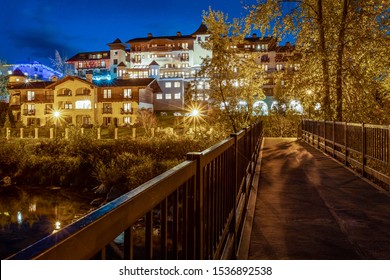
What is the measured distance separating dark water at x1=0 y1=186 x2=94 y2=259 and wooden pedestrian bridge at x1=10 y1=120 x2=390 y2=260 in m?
5.48

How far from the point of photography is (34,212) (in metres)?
20.3

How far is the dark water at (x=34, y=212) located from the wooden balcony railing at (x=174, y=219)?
1115 centimetres

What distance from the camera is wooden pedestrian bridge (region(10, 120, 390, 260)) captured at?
154 cm

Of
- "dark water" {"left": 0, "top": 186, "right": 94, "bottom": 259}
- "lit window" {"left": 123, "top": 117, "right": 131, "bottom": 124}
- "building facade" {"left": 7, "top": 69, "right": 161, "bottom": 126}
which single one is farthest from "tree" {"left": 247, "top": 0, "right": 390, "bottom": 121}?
"lit window" {"left": 123, "top": 117, "right": 131, "bottom": 124}

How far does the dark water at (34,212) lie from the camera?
16.3 meters

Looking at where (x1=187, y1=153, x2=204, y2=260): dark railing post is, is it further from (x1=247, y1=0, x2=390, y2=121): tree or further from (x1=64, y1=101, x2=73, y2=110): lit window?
(x1=64, y1=101, x2=73, y2=110): lit window

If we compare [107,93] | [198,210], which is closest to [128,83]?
[107,93]

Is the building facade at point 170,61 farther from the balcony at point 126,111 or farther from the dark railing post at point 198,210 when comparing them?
the dark railing post at point 198,210

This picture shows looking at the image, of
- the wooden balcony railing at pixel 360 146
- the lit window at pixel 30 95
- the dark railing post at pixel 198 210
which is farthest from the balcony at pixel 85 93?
the dark railing post at pixel 198 210

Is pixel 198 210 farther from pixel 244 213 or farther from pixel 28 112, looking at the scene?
pixel 28 112

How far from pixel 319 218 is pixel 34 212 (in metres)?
16.8
